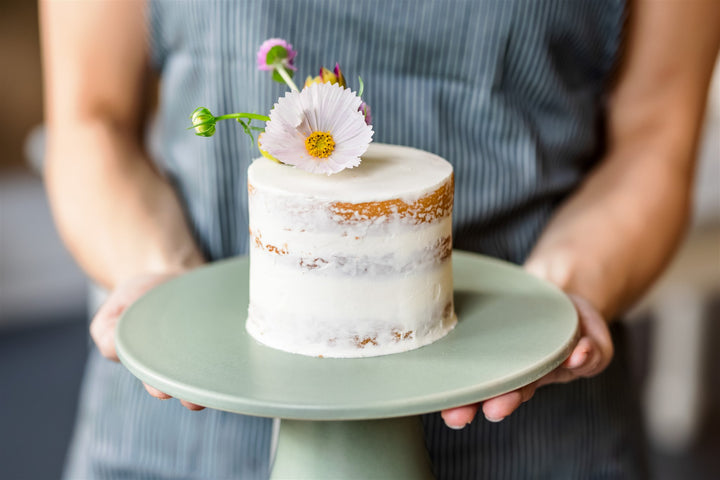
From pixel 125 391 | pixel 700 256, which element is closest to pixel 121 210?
pixel 125 391

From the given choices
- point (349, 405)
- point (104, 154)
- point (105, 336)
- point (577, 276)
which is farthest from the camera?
point (104, 154)

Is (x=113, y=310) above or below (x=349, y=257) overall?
below

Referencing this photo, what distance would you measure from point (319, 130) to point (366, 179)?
5 centimetres

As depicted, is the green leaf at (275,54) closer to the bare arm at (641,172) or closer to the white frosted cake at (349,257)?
the white frosted cake at (349,257)

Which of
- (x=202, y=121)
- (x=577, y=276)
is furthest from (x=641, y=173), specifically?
(x=202, y=121)

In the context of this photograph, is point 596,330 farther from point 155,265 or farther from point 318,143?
point 155,265

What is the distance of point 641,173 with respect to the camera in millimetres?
963

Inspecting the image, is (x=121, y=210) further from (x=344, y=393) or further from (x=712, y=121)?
(x=712, y=121)

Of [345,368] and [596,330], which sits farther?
[596,330]

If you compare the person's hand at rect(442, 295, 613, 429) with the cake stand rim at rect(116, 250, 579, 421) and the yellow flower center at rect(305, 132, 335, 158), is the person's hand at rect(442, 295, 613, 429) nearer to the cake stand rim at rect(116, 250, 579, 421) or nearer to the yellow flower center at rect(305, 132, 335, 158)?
the cake stand rim at rect(116, 250, 579, 421)

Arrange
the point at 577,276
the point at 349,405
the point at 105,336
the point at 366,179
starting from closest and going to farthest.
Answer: the point at 349,405
the point at 366,179
the point at 105,336
the point at 577,276

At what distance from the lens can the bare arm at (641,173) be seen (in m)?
0.88

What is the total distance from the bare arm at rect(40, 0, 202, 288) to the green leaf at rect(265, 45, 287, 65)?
0.97 ft

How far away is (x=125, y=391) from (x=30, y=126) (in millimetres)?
2531
